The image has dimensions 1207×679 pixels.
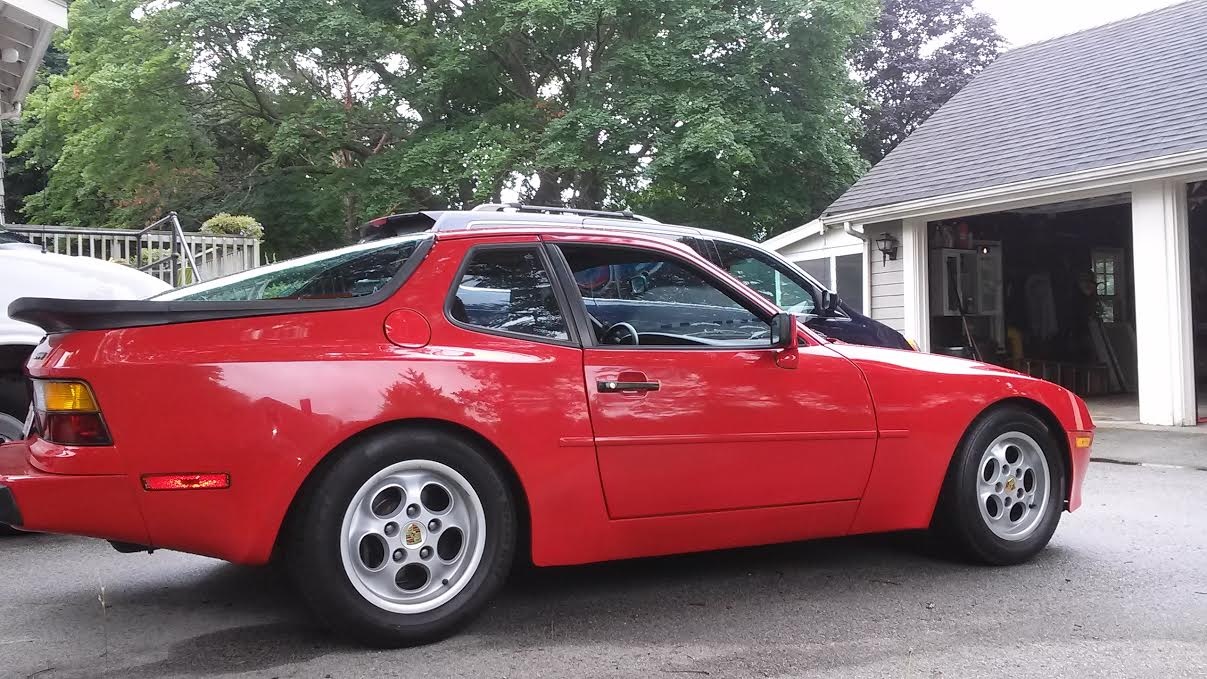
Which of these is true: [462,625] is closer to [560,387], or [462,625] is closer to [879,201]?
[560,387]

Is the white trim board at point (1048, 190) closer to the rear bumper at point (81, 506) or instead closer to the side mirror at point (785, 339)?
the side mirror at point (785, 339)

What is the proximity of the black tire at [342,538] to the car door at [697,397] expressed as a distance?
425 mm

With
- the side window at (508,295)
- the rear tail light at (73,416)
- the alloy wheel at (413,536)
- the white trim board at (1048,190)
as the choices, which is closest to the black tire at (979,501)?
the side window at (508,295)

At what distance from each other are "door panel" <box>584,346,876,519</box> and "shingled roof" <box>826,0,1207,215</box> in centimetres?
745

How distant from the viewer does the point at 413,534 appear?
3.05 m

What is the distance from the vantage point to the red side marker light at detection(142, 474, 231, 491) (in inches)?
110

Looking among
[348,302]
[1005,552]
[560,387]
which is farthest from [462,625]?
[1005,552]

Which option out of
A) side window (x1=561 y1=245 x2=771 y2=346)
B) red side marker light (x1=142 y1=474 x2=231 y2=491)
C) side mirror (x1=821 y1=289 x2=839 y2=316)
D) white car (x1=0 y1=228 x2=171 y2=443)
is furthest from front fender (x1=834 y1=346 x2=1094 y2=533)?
white car (x1=0 y1=228 x2=171 y2=443)

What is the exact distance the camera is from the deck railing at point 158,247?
985 centimetres

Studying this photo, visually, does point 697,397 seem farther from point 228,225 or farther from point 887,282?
point 228,225

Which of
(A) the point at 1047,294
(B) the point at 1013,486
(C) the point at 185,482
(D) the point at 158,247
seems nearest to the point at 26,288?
(C) the point at 185,482

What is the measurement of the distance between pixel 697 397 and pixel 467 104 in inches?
787

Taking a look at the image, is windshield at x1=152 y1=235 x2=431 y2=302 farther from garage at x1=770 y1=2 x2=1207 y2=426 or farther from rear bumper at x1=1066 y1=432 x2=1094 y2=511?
garage at x1=770 y1=2 x2=1207 y2=426

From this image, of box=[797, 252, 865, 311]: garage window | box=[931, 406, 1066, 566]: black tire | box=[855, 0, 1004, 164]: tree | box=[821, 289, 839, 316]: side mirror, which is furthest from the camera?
box=[855, 0, 1004, 164]: tree
